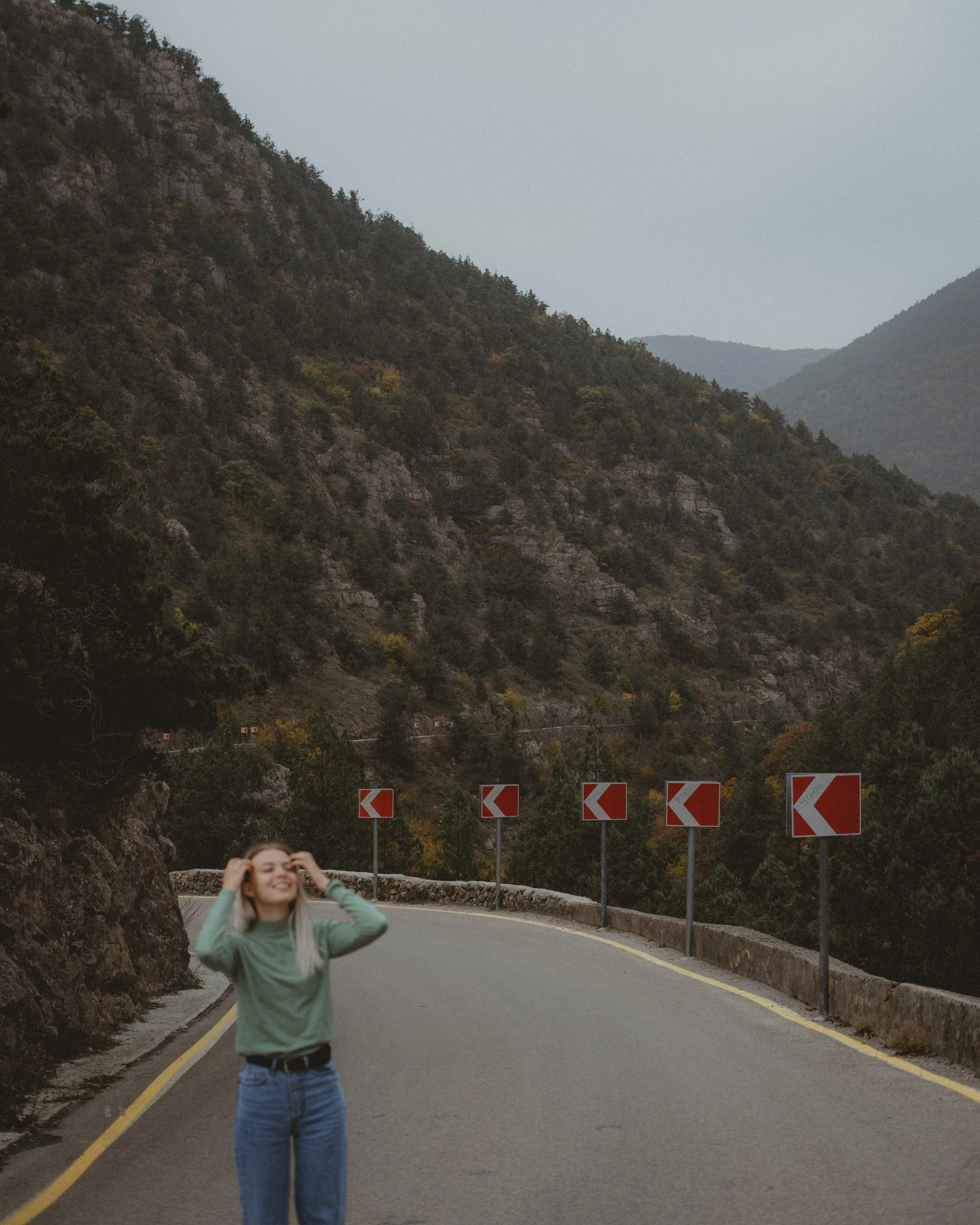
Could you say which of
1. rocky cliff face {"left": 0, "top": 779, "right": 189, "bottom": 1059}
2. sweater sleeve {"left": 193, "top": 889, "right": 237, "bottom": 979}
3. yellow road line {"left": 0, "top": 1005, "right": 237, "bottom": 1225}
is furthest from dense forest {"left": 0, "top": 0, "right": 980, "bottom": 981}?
sweater sleeve {"left": 193, "top": 889, "right": 237, "bottom": 979}

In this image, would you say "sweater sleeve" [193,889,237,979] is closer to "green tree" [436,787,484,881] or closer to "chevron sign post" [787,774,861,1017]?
"chevron sign post" [787,774,861,1017]

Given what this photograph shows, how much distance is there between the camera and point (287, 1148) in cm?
381

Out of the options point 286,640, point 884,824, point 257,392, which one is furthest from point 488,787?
point 257,392

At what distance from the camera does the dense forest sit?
52897mm

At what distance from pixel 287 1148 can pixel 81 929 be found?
8.43m

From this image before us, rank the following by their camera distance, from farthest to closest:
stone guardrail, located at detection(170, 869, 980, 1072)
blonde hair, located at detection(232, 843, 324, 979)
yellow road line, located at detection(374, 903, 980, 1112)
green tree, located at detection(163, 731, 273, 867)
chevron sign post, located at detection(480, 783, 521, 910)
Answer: green tree, located at detection(163, 731, 273, 867)
chevron sign post, located at detection(480, 783, 521, 910)
stone guardrail, located at detection(170, 869, 980, 1072)
yellow road line, located at detection(374, 903, 980, 1112)
blonde hair, located at detection(232, 843, 324, 979)

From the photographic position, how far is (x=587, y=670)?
107188 mm

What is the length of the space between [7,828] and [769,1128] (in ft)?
22.4

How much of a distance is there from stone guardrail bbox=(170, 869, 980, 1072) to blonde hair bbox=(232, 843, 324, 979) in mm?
5809

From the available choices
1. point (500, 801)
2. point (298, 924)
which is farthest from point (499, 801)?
point (298, 924)

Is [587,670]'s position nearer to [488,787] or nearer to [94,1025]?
[488,787]

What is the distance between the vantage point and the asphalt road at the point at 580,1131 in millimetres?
5500

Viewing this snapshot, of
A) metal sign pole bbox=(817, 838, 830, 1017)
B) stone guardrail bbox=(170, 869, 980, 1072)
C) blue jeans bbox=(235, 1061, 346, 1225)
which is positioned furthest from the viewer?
metal sign pole bbox=(817, 838, 830, 1017)

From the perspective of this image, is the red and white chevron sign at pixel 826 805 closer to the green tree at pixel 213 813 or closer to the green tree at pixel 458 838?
the green tree at pixel 458 838
